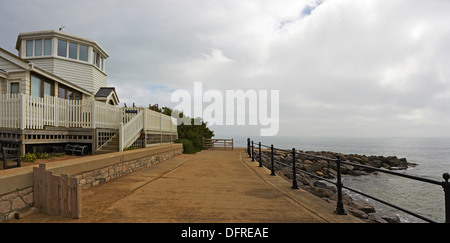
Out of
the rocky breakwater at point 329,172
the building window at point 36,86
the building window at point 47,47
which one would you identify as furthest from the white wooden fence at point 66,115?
the building window at point 47,47

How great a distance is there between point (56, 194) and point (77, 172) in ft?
5.66

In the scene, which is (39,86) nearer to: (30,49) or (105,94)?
(105,94)

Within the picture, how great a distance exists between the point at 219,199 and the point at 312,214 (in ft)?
6.61

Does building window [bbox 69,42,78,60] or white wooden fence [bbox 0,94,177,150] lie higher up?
building window [bbox 69,42,78,60]

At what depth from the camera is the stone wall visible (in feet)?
11.8

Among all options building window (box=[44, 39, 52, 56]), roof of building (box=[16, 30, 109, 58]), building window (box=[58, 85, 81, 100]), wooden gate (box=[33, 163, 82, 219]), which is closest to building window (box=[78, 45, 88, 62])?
roof of building (box=[16, 30, 109, 58])

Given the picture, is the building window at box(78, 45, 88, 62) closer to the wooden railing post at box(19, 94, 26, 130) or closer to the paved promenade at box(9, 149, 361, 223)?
the wooden railing post at box(19, 94, 26, 130)

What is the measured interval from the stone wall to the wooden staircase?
1657 mm

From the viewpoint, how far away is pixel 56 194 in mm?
3832

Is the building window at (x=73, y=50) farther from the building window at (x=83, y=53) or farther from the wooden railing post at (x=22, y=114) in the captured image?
the wooden railing post at (x=22, y=114)

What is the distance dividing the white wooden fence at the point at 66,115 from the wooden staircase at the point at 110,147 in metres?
0.54

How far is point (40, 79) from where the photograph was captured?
479 inches

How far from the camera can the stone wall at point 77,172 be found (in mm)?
3611
